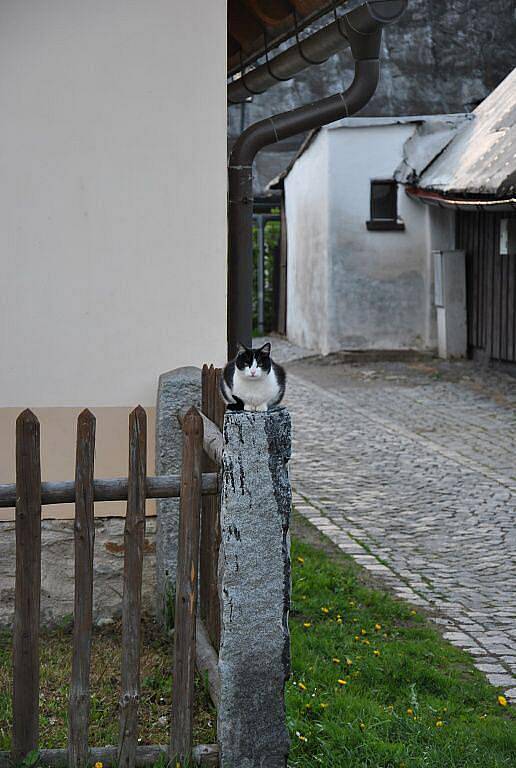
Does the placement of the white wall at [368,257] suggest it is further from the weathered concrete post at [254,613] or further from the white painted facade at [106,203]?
the weathered concrete post at [254,613]

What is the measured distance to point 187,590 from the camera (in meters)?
3.79

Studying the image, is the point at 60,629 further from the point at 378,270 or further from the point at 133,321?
the point at 378,270

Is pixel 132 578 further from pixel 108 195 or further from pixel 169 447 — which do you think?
pixel 108 195

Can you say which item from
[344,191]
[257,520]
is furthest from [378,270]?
[257,520]

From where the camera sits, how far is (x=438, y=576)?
23.1ft

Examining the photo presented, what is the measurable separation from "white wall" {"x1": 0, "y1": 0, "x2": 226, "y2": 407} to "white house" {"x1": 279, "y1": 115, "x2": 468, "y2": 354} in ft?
48.8

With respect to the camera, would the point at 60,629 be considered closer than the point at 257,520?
No

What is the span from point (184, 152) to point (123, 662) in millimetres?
2671

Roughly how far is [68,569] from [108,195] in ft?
6.27

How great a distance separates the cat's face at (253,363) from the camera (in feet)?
11.9

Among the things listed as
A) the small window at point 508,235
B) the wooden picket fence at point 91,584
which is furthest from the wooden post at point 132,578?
the small window at point 508,235

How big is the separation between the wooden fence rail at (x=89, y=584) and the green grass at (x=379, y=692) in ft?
2.17

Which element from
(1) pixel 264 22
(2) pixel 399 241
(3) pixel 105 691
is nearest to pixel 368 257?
(2) pixel 399 241

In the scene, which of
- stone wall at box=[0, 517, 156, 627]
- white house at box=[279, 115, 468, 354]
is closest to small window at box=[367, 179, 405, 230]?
white house at box=[279, 115, 468, 354]
